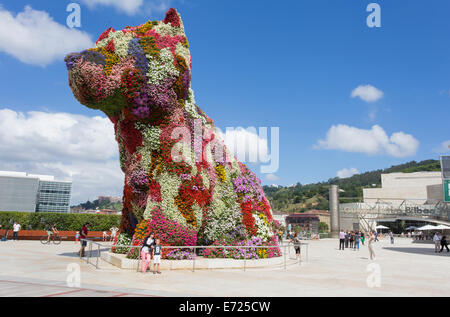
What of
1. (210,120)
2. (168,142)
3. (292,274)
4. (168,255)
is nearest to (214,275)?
(168,255)

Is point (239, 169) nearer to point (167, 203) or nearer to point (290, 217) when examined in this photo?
point (167, 203)

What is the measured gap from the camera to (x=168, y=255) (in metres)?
11.7

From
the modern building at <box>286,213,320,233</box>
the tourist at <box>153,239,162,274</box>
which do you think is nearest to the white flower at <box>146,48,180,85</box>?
the tourist at <box>153,239,162,274</box>

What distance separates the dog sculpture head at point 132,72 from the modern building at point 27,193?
134084mm

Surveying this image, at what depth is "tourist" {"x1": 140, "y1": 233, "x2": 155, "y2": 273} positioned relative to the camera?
35.4ft

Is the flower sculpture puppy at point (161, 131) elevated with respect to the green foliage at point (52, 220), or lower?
elevated

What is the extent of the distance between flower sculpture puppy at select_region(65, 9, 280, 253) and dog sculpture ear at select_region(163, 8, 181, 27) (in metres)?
0.04

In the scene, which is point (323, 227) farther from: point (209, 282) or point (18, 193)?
point (18, 193)

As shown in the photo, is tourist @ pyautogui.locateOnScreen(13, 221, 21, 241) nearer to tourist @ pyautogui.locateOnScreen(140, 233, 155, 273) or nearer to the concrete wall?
tourist @ pyautogui.locateOnScreen(140, 233, 155, 273)

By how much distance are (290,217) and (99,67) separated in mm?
97487

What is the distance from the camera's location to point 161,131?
1256 cm

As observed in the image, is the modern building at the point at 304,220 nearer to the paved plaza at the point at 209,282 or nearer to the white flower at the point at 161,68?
the paved plaza at the point at 209,282

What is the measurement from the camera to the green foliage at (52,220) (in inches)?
1137

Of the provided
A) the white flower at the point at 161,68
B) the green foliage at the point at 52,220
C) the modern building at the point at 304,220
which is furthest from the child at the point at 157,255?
the modern building at the point at 304,220
